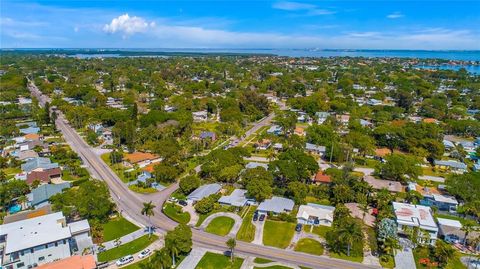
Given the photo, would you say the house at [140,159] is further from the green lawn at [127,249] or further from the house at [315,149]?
the house at [315,149]

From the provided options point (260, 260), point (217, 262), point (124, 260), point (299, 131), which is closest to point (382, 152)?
point (299, 131)

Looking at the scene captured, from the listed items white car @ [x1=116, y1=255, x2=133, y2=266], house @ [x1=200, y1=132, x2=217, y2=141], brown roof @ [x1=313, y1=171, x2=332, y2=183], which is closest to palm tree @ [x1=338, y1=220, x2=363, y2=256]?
brown roof @ [x1=313, y1=171, x2=332, y2=183]

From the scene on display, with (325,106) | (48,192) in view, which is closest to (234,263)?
(48,192)

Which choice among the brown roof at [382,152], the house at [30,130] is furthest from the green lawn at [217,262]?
the house at [30,130]

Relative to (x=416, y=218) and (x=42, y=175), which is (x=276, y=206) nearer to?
(x=416, y=218)

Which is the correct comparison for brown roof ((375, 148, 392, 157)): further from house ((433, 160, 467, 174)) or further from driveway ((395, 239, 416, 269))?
driveway ((395, 239, 416, 269))

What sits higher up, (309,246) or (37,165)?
(37,165)
